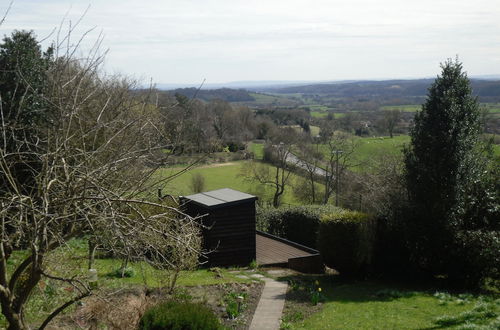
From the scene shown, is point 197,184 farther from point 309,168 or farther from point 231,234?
point 231,234

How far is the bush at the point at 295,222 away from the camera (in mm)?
21609

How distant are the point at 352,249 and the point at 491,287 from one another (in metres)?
4.33

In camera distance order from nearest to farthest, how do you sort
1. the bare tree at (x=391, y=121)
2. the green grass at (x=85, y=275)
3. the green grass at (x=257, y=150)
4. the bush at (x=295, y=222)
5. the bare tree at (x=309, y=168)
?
1. the green grass at (x=85, y=275)
2. the bush at (x=295, y=222)
3. the bare tree at (x=309, y=168)
4. the green grass at (x=257, y=150)
5. the bare tree at (x=391, y=121)

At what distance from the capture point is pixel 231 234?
1656cm

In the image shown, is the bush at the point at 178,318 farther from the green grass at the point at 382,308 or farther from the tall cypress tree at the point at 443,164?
the tall cypress tree at the point at 443,164

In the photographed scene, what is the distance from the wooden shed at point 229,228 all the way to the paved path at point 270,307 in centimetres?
247

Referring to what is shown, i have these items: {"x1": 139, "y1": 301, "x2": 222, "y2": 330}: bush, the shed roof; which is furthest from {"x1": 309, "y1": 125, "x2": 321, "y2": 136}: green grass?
{"x1": 139, "y1": 301, "x2": 222, "y2": 330}: bush

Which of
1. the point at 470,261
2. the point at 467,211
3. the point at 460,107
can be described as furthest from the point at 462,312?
the point at 460,107

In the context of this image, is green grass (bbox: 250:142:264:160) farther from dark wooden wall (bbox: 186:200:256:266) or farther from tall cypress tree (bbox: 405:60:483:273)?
tall cypress tree (bbox: 405:60:483:273)

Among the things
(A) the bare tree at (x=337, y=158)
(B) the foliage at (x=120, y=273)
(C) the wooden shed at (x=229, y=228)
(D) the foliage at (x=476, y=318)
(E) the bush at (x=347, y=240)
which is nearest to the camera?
(D) the foliage at (x=476, y=318)

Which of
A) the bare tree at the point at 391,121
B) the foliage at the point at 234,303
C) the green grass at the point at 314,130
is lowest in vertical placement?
the foliage at the point at 234,303

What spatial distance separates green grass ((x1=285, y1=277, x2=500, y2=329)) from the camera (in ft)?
34.1

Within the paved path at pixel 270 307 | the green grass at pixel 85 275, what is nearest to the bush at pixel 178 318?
the green grass at pixel 85 275

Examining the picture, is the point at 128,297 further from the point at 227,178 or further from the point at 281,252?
the point at 227,178
